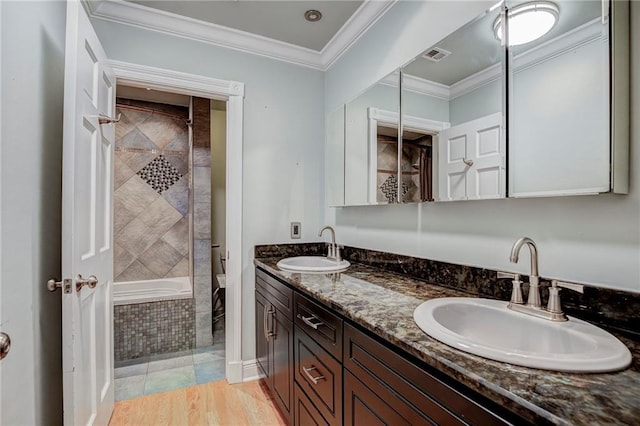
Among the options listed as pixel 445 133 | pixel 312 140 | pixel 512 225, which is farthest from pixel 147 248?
pixel 512 225

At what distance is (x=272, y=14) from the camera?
6.75 ft

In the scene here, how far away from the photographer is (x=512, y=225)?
3.92ft

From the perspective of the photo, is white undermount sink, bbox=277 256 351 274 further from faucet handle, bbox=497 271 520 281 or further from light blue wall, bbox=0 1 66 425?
light blue wall, bbox=0 1 66 425

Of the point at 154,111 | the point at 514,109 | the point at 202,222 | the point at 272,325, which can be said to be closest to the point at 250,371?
the point at 272,325

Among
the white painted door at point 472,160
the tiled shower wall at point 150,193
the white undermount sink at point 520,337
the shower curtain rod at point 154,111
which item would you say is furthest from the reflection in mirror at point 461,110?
the tiled shower wall at point 150,193

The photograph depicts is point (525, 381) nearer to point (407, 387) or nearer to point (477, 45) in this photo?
point (407, 387)

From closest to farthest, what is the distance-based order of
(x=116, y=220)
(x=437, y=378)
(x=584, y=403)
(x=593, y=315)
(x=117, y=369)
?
(x=584, y=403)
(x=437, y=378)
(x=593, y=315)
(x=117, y=369)
(x=116, y=220)

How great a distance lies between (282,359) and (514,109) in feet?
5.42

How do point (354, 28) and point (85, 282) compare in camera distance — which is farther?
point (354, 28)

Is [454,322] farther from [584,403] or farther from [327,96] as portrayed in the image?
[327,96]

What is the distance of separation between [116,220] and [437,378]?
376cm

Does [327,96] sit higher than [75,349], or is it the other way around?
[327,96]

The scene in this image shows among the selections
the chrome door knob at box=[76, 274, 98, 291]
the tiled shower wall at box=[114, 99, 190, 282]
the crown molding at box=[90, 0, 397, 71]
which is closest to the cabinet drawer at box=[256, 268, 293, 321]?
the chrome door knob at box=[76, 274, 98, 291]

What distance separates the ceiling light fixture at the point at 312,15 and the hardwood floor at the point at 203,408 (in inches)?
101
